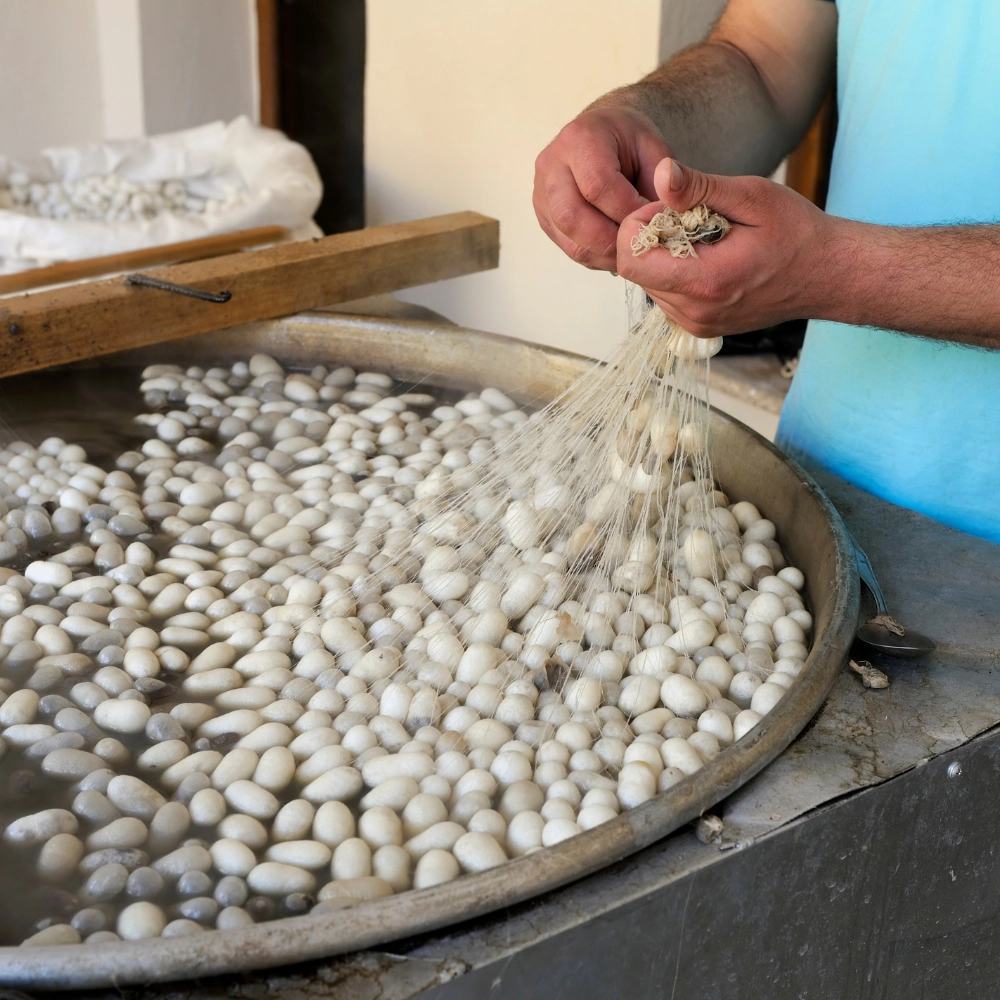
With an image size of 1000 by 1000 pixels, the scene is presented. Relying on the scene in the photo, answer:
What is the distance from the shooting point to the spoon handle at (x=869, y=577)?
3.06ft

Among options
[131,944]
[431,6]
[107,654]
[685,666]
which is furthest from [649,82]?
[431,6]

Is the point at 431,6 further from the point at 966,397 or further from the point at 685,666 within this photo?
the point at 685,666

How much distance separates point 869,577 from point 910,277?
0.86 ft

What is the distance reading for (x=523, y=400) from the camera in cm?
142

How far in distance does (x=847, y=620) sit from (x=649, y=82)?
2.25 ft

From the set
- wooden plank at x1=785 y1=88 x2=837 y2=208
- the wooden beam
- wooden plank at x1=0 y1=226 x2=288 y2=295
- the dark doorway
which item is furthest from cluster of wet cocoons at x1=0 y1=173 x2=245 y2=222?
wooden plank at x1=785 y1=88 x2=837 y2=208

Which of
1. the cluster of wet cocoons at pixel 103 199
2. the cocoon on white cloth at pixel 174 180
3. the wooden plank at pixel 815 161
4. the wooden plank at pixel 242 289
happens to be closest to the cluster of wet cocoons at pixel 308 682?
the wooden plank at pixel 242 289

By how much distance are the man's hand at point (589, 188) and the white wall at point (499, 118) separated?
0.97 meters

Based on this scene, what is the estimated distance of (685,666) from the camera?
0.93 metres

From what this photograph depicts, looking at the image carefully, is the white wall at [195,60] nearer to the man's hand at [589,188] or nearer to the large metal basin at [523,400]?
the large metal basin at [523,400]

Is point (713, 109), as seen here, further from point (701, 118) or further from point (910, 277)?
point (910, 277)

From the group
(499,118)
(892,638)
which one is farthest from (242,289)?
(499,118)

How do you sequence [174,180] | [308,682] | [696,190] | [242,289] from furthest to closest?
[174,180] < [242,289] < [308,682] < [696,190]

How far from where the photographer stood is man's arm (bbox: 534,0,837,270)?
978 mm
